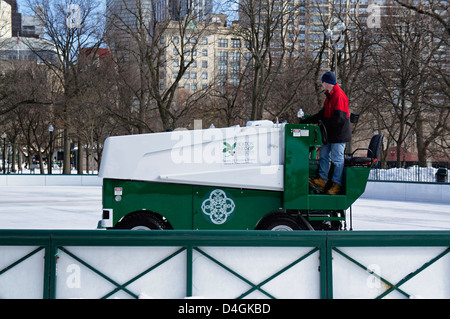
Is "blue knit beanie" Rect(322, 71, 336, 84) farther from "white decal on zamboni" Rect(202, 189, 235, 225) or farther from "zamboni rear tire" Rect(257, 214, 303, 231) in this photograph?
"white decal on zamboni" Rect(202, 189, 235, 225)

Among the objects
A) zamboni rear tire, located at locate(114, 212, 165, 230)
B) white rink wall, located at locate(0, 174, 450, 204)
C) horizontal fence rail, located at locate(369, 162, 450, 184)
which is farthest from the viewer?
horizontal fence rail, located at locate(369, 162, 450, 184)

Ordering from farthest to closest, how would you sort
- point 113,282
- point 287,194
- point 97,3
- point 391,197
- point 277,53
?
point 277,53 < point 97,3 < point 391,197 < point 287,194 < point 113,282

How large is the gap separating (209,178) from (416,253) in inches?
133

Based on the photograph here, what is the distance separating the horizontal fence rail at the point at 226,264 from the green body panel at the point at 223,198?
2770 mm

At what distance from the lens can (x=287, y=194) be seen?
22.8 ft

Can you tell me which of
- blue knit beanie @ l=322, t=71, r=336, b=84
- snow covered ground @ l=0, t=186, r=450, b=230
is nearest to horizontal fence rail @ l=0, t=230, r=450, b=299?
blue knit beanie @ l=322, t=71, r=336, b=84

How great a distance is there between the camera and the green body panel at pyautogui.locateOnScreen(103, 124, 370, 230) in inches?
275

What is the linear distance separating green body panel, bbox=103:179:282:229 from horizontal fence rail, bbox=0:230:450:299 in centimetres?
279

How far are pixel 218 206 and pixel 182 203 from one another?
1.62ft

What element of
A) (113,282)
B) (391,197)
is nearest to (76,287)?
(113,282)

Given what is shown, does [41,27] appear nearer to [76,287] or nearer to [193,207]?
[193,207]

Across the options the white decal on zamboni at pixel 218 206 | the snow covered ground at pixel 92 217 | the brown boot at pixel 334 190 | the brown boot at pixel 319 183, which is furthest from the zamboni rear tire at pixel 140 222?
the snow covered ground at pixel 92 217

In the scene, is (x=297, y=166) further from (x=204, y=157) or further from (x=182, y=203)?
(x=182, y=203)
